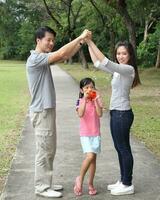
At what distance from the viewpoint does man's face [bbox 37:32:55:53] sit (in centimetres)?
586

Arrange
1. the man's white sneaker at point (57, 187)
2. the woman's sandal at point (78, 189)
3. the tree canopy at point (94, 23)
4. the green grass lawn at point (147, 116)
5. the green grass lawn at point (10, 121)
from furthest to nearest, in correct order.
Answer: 1. the tree canopy at point (94, 23)
2. the green grass lawn at point (147, 116)
3. the green grass lawn at point (10, 121)
4. the man's white sneaker at point (57, 187)
5. the woman's sandal at point (78, 189)

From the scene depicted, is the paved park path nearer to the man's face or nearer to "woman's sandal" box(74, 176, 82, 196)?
"woman's sandal" box(74, 176, 82, 196)

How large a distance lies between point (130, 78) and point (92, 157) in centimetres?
100

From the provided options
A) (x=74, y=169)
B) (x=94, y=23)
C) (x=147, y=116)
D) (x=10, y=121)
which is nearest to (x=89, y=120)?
(x=74, y=169)

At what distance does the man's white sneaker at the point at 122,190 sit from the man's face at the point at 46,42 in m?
1.79

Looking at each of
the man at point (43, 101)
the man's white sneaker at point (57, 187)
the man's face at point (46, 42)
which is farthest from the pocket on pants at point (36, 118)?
the man's white sneaker at point (57, 187)

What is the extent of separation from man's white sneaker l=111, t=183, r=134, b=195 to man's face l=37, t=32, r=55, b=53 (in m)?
1.79

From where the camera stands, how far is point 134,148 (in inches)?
352

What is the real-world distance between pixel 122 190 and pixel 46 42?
1921 millimetres

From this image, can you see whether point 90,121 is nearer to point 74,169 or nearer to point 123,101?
point 123,101

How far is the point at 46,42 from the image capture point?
5.88 meters

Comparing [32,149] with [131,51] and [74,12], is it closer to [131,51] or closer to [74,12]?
[131,51]

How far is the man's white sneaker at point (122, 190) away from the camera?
6.12m

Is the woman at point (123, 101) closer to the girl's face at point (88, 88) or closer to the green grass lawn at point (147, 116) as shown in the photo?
the girl's face at point (88, 88)
